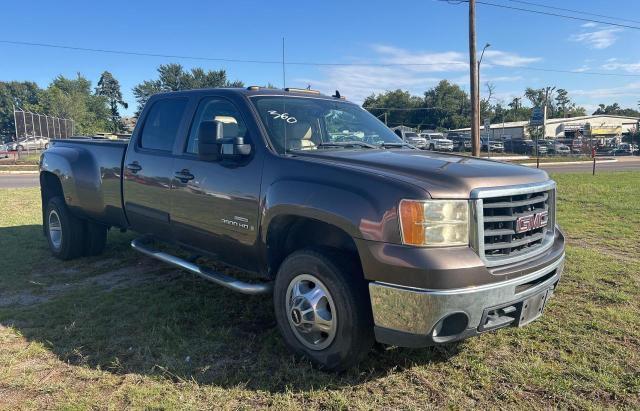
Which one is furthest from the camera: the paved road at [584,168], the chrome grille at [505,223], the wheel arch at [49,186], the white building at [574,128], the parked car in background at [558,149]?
the white building at [574,128]

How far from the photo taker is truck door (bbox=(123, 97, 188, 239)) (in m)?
4.54

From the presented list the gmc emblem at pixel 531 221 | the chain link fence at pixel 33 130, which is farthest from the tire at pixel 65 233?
the chain link fence at pixel 33 130

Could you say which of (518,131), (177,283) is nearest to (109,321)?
(177,283)

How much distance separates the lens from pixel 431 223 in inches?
108

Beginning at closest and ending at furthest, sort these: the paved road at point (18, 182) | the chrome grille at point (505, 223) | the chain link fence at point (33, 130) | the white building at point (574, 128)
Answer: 1. the chrome grille at point (505, 223)
2. the paved road at point (18, 182)
3. the chain link fence at point (33, 130)
4. the white building at point (574, 128)

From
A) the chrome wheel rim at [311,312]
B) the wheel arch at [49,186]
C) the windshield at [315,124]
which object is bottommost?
the chrome wheel rim at [311,312]

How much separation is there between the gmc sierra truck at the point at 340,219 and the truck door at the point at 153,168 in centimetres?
2

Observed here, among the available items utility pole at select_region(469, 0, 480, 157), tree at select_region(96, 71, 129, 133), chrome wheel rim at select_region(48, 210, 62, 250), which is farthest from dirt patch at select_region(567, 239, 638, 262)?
tree at select_region(96, 71, 129, 133)

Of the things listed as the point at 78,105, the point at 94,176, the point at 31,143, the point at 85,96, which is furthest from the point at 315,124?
the point at 85,96

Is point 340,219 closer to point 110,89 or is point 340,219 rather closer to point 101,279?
point 101,279

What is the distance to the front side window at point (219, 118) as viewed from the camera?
4.06 m

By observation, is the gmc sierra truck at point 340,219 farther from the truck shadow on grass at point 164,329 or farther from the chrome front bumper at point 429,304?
the truck shadow on grass at point 164,329

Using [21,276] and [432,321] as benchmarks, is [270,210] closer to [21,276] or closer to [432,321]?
[432,321]

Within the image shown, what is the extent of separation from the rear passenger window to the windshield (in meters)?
0.99
